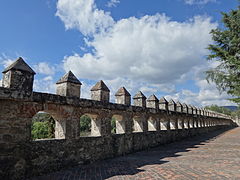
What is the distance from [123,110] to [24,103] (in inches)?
193

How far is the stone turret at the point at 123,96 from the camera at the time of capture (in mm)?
9446

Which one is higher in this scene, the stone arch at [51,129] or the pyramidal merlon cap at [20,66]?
the pyramidal merlon cap at [20,66]

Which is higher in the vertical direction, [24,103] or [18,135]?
[24,103]

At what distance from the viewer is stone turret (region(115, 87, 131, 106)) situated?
945 cm

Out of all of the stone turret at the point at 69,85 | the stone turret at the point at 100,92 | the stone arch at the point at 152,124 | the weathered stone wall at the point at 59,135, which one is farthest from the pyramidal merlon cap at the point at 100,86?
the stone arch at the point at 152,124

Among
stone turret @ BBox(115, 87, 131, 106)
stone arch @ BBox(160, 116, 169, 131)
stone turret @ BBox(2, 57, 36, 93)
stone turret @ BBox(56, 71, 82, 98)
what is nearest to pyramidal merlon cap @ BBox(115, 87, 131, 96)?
stone turret @ BBox(115, 87, 131, 106)

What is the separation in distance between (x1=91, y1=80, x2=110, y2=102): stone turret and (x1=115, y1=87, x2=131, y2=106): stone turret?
133cm

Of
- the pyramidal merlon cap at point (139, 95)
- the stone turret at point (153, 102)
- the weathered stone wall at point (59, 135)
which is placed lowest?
the weathered stone wall at point (59, 135)

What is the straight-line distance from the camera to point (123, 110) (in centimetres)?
926

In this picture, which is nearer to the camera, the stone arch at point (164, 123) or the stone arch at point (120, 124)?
the stone arch at point (120, 124)

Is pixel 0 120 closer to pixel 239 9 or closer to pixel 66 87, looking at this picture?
pixel 66 87

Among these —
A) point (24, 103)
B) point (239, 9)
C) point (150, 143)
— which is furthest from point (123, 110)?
point (239, 9)

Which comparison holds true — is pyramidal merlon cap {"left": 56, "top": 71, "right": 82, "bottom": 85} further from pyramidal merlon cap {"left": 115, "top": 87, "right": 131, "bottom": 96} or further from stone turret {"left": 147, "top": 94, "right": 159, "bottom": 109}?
stone turret {"left": 147, "top": 94, "right": 159, "bottom": 109}

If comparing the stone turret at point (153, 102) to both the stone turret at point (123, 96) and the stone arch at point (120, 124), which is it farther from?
the stone arch at point (120, 124)
